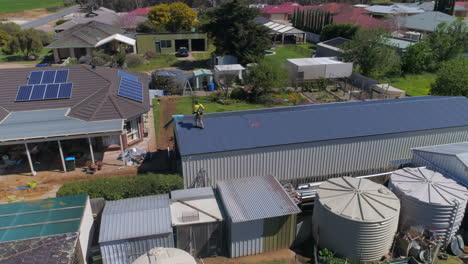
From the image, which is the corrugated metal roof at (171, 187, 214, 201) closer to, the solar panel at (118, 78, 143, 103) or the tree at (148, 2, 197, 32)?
the solar panel at (118, 78, 143, 103)

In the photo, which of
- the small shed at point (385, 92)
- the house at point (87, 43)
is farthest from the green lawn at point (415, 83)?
the house at point (87, 43)

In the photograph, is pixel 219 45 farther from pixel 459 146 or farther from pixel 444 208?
pixel 444 208

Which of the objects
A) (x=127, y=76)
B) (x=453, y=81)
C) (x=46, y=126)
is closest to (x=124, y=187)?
(x=46, y=126)

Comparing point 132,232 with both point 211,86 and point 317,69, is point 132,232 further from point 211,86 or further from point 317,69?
point 317,69

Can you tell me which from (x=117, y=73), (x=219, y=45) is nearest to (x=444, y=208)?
(x=117, y=73)

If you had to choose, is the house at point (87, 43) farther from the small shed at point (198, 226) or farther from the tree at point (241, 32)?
the small shed at point (198, 226)

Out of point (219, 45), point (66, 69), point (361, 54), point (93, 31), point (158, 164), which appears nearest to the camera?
point (158, 164)

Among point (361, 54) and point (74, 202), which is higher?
point (361, 54)
